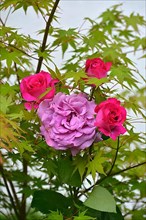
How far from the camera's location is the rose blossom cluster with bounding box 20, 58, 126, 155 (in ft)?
3.58

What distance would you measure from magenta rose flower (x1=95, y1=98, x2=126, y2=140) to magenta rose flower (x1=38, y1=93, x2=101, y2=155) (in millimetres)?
28

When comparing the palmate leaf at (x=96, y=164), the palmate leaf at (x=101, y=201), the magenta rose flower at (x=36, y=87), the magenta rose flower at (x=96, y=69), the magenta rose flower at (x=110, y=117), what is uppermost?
the magenta rose flower at (x=96, y=69)

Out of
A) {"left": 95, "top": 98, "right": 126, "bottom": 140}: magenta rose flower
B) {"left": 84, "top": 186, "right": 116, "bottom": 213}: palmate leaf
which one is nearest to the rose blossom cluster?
{"left": 95, "top": 98, "right": 126, "bottom": 140}: magenta rose flower

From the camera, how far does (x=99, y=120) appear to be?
108 cm

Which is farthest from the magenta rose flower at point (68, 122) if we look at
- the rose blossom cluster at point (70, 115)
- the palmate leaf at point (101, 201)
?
the palmate leaf at point (101, 201)

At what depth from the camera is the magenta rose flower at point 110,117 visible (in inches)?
42.6

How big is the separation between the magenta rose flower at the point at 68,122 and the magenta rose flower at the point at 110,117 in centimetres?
3

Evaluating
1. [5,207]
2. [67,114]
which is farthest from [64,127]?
[5,207]

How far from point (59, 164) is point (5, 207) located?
650 mm

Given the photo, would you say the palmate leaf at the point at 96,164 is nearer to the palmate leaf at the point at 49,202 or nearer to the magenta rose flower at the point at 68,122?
the magenta rose flower at the point at 68,122

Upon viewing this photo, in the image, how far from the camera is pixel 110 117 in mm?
1090

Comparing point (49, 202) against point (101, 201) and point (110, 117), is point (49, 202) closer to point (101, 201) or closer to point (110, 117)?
point (101, 201)

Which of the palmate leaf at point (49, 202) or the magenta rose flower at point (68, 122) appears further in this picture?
the palmate leaf at point (49, 202)

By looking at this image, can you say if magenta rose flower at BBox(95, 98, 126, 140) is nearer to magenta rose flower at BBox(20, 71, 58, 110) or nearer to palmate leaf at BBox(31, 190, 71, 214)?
magenta rose flower at BBox(20, 71, 58, 110)
